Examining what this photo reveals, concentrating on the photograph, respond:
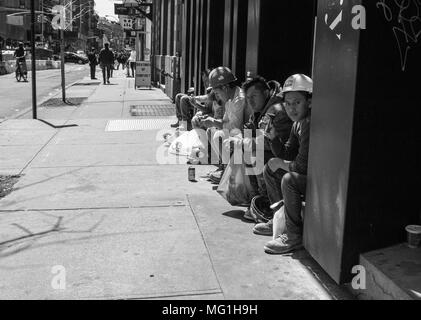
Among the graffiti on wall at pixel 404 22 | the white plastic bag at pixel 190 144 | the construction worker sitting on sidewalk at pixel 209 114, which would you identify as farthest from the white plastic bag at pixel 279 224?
the white plastic bag at pixel 190 144

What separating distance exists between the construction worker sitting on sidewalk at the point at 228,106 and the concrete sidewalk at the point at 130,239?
0.62 m

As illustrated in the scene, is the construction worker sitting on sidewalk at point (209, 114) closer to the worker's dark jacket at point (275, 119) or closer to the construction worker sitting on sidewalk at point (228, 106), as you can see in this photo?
the construction worker sitting on sidewalk at point (228, 106)

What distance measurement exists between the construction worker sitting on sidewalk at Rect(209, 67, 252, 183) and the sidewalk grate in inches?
184

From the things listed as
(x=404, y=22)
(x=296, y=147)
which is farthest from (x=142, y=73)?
(x=404, y=22)

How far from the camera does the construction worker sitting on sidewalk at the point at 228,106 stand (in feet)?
18.9

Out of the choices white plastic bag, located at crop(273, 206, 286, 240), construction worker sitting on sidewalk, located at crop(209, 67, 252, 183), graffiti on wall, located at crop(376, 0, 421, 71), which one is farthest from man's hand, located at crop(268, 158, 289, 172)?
graffiti on wall, located at crop(376, 0, 421, 71)

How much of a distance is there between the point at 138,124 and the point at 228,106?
18.5ft

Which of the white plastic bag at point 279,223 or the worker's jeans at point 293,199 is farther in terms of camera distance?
the white plastic bag at point 279,223

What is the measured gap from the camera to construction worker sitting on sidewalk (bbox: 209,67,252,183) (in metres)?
5.77

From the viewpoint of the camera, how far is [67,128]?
10820 mm

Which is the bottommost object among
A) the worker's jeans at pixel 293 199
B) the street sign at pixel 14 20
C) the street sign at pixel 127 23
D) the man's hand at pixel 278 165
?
the worker's jeans at pixel 293 199

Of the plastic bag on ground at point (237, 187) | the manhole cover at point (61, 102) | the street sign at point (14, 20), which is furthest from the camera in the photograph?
the street sign at point (14, 20)

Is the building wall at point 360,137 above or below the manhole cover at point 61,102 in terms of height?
above
